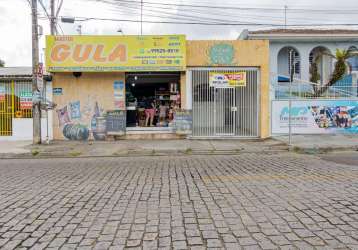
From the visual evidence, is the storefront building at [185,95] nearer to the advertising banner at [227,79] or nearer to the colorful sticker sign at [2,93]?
the advertising banner at [227,79]

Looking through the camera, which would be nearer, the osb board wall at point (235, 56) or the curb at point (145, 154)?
the curb at point (145, 154)

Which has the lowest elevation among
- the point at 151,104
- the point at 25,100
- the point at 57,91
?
the point at 151,104

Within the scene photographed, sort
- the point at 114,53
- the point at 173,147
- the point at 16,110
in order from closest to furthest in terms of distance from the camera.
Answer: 1. the point at 173,147
2. the point at 114,53
3. the point at 16,110

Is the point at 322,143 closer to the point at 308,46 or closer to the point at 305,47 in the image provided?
the point at 305,47

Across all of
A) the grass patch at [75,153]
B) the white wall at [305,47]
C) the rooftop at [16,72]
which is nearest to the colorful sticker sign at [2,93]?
the rooftop at [16,72]

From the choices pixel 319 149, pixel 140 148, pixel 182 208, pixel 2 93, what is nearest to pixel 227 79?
pixel 319 149

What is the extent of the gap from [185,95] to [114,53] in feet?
11.7

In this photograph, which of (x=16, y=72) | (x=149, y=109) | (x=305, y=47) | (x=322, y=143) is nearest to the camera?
(x=322, y=143)

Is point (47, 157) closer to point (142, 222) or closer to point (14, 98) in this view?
point (14, 98)

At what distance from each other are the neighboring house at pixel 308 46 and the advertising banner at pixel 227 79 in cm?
903

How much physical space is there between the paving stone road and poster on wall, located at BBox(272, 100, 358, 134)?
7.32 metres

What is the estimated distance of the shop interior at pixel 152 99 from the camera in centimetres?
1545

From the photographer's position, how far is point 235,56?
591 inches

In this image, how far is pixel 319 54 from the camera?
2320cm
